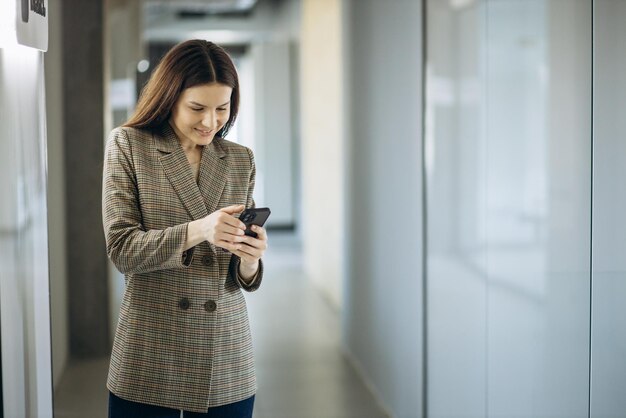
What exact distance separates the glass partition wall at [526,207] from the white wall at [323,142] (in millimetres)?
3435

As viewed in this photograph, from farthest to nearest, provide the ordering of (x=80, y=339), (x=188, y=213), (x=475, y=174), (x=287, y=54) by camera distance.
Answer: (x=287, y=54) < (x=80, y=339) < (x=475, y=174) < (x=188, y=213)

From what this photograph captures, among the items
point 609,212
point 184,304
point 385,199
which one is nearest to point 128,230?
point 184,304

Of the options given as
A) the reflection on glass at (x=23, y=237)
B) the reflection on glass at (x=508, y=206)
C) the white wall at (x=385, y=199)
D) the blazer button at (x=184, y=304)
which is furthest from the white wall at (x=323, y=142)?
the blazer button at (x=184, y=304)

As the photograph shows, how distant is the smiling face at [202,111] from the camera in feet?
6.80

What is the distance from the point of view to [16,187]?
2.11 meters

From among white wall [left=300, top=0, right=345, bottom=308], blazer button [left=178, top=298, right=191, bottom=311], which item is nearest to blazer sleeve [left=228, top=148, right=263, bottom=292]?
blazer button [left=178, top=298, right=191, bottom=311]

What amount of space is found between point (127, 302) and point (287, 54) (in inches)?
461

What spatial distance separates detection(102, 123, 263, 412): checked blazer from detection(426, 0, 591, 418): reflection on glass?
1030mm

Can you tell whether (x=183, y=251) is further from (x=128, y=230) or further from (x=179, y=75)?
(x=179, y=75)

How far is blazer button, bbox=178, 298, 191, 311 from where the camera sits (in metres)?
2.12

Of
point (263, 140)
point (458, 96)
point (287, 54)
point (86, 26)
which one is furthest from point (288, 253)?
point (458, 96)

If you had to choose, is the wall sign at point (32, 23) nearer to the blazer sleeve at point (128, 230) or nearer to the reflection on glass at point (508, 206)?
the blazer sleeve at point (128, 230)

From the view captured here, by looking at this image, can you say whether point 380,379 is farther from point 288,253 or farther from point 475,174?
point 288,253

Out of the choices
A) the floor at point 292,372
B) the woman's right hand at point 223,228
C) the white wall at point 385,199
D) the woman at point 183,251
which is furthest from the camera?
the white wall at point 385,199
